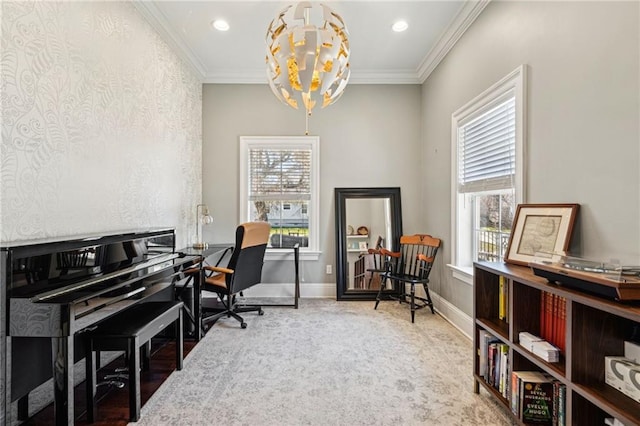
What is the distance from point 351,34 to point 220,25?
4.29ft

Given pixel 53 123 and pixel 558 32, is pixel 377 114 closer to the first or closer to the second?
pixel 558 32

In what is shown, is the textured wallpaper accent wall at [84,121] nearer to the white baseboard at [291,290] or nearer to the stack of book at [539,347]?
the white baseboard at [291,290]

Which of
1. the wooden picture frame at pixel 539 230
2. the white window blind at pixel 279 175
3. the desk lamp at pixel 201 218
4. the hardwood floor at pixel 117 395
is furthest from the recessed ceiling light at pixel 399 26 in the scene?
the hardwood floor at pixel 117 395

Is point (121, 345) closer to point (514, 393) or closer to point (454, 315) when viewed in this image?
point (514, 393)

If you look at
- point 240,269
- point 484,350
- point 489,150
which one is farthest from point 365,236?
point 484,350

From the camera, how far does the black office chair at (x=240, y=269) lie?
3098 mm

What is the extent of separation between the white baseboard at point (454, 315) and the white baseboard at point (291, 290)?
1326mm

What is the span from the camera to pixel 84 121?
207cm

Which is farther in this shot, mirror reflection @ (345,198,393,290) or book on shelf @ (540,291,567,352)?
mirror reflection @ (345,198,393,290)

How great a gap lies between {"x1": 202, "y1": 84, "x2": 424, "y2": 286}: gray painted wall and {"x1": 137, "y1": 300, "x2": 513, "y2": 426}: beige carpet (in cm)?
159

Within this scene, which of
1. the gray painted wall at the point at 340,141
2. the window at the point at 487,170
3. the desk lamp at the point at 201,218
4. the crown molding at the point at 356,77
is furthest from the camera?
the gray painted wall at the point at 340,141

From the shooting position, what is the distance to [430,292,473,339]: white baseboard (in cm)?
298

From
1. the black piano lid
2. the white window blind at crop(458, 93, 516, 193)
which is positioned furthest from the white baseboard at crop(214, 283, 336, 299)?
the black piano lid

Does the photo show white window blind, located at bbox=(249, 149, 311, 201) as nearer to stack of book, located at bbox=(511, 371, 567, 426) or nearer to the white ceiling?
the white ceiling
